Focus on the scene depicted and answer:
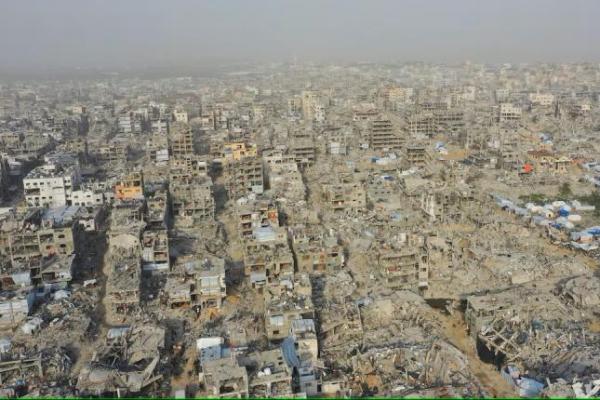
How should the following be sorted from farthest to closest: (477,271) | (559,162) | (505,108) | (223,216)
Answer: (505,108) < (559,162) < (223,216) < (477,271)

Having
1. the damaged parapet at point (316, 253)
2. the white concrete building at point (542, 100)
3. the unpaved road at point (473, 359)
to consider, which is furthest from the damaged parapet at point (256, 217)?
the white concrete building at point (542, 100)

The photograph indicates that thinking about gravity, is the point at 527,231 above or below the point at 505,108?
below

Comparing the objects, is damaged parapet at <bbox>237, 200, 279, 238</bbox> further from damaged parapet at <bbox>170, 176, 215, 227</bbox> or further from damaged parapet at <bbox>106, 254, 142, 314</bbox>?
damaged parapet at <bbox>106, 254, 142, 314</bbox>

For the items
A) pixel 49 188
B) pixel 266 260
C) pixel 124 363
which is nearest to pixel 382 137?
pixel 49 188

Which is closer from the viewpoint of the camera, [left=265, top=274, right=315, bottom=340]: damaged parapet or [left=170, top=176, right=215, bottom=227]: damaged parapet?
[left=265, top=274, right=315, bottom=340]: damaged parapet

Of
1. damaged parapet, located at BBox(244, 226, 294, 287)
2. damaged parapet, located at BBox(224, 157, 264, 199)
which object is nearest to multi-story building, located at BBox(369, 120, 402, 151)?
damaged parapet, located at BBox(224, 157, 264, 199)

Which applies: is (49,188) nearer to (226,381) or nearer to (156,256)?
(156,256)

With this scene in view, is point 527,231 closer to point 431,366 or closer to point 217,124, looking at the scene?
point 431,366

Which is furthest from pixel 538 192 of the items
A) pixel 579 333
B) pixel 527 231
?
pixel 579 333
